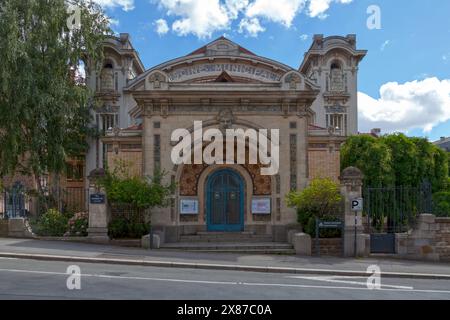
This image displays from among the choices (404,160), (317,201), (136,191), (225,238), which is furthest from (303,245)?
(404,160)

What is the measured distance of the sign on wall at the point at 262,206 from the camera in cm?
2073

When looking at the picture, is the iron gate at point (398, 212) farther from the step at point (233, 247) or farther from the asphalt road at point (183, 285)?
the asphalt road at point (183, 285)

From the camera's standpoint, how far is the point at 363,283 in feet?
41.3

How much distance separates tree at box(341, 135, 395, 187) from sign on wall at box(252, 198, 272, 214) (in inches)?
262

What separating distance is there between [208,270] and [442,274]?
6680mm

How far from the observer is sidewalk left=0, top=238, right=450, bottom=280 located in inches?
578

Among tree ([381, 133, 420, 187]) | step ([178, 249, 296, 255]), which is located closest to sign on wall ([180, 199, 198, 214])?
step ([178, 249, 296, 255])

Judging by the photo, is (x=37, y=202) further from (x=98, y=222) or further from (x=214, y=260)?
(x=214, y=260)

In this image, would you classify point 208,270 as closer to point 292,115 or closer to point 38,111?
point 292,115

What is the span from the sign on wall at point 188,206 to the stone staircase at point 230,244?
96 centimetres

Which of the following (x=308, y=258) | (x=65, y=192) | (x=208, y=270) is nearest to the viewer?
(x=208, y=270)

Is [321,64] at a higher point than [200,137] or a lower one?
higher

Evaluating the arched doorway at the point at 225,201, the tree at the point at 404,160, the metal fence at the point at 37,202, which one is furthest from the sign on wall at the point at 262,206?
the tree at the point at 404,160

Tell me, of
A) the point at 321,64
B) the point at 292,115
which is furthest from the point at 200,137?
the point at 321,64
